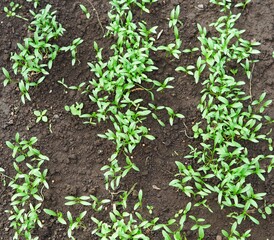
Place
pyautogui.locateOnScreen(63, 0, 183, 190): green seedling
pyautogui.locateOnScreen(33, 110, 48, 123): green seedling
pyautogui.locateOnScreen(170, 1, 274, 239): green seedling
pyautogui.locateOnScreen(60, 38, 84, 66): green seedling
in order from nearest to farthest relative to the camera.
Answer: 1. pyautogui.locateOnScreen(170, 1, 274, 239): green seedling
2. pyautogui.locateOnScreen(63, 0, 183, 190): green seedling
3. pyautogui.locateOnScreen(33, 110, 48, 123): green seedling
4. pyautogui.locateOnScreen(60, 38, 84, 66): green seedling

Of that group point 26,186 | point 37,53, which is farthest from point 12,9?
point 26,186

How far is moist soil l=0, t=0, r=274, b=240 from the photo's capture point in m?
3.06

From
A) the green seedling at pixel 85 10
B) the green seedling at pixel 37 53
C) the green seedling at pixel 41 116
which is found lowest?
the green seedling at pixel 41 116

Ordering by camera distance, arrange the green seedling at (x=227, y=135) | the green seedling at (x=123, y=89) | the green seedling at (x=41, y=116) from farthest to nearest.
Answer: the green seedling at (x=41, y=116) → the green seedling at (x=123, y=89) → the green seedling at (x=227, y=135)

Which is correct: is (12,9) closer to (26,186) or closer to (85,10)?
(85,10)

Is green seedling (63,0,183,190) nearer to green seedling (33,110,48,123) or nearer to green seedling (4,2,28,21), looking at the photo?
green seedling (33,110,48,123)

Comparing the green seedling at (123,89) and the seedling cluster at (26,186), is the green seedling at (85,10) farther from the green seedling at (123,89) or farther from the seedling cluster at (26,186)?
the seedling cluster at (26,186)

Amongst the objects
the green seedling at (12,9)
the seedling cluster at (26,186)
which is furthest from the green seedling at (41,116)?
the green seedling at (12,9)

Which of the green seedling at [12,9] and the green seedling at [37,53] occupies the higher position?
the green seedling at [12,9]

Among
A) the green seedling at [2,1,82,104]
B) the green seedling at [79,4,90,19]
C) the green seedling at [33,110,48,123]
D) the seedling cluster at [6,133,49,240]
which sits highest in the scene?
the green seedling at [79,4,90,19]

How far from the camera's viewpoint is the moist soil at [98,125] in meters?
3.06

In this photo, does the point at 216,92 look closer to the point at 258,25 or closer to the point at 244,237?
the point at 258,25

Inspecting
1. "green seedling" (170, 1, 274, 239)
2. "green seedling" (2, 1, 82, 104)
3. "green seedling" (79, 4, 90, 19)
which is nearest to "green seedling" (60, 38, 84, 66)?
"green seedling" (2, 1, 82, 104)

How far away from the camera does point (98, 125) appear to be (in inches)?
128
